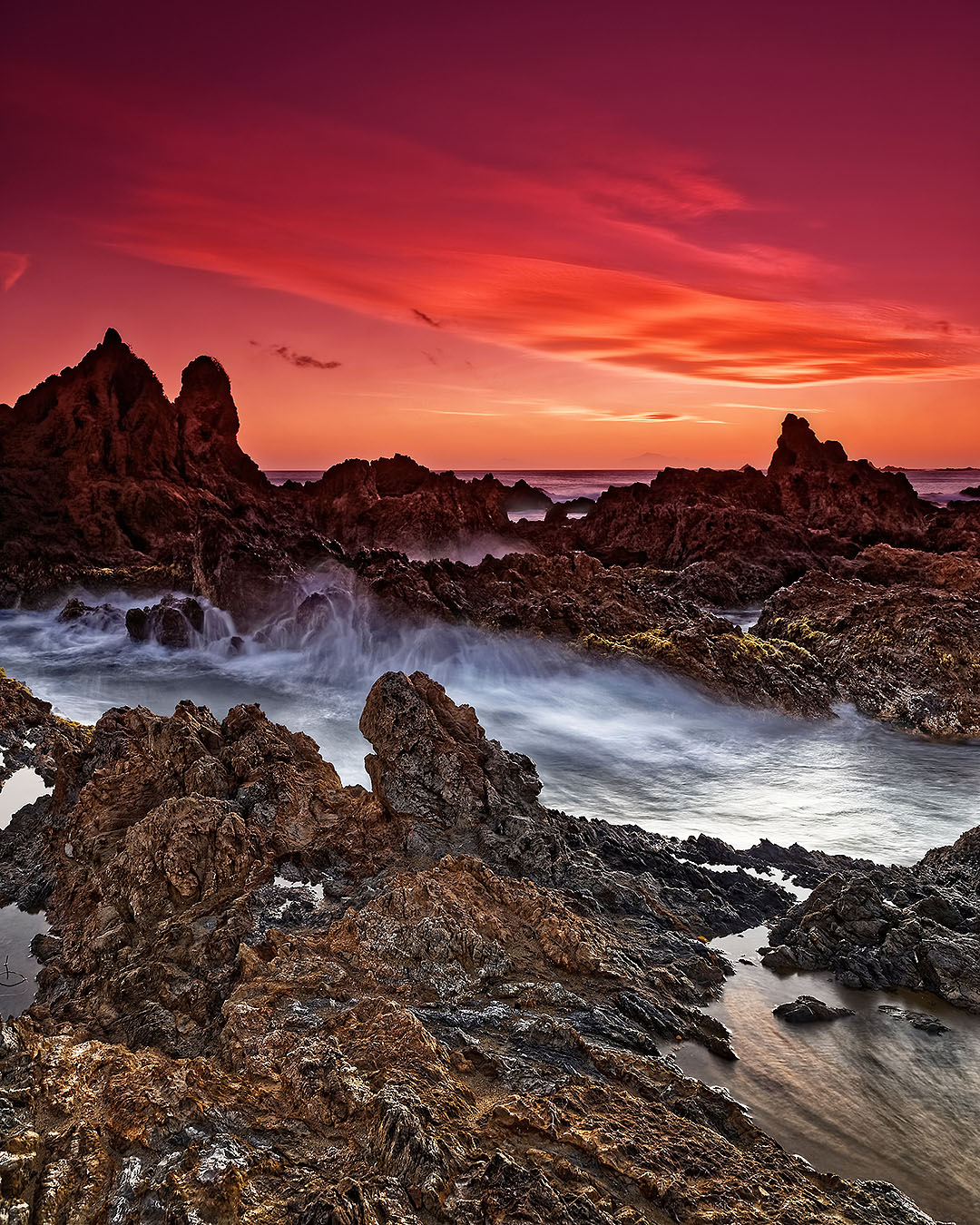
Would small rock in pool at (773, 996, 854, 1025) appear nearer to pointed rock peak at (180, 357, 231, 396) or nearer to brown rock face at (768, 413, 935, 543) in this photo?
brown rock face at (768, 413, 935, 543)

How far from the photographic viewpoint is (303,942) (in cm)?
570

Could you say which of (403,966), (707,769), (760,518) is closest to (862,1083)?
(403,966)

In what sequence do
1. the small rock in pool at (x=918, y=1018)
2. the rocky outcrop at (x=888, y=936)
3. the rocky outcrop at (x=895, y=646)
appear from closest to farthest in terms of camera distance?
the small rock in pool at (x=918, y=1018), the rocky outcrop at (x=888, y=936), the rocky outcrop at (x=895, y=646)

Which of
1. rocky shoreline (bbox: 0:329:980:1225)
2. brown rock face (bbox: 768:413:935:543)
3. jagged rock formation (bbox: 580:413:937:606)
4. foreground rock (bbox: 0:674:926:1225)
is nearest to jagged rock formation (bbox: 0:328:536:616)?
jagged rock formation (bbox: 580:413:937:606)

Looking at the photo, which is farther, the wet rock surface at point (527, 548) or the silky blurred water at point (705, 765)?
the wet rock surface at point (527, 548)

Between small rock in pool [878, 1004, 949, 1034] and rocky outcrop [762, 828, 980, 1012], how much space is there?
0.76ft

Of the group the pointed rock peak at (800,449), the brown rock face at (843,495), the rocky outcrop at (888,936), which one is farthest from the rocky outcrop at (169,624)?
the pointed rock peak at (800,449)

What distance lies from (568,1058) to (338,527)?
3763cm

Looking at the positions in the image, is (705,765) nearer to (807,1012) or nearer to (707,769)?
(707,769)

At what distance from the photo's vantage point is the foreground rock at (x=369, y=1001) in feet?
11.2

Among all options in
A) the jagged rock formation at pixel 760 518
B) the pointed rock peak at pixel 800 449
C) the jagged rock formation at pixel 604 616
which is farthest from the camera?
the pointed rock peak at pixel 800 449

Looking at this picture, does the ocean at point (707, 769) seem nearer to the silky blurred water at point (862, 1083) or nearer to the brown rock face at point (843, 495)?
the silky blurred water at point (862, 1083)

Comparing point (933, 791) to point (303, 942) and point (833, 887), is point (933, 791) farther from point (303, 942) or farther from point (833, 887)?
point (303, 942)

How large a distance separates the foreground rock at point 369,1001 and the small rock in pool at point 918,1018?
1300 millimetres
